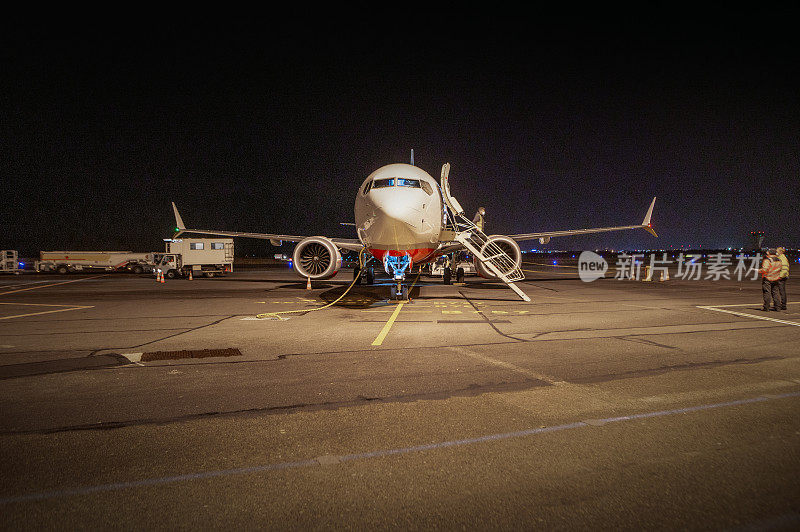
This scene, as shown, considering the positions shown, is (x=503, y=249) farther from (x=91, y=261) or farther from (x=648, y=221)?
(x=91, y=261)

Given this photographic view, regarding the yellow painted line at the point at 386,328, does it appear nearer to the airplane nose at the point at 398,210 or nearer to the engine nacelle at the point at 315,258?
the airplane nose at the point at 398,210

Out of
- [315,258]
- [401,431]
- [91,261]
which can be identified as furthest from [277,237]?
[91,261]

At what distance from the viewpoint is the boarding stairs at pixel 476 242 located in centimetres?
1579

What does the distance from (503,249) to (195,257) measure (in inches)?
968

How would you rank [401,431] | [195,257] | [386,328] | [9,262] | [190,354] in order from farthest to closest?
[9,262], [195,257], [386,328], [190,354], [401,431]

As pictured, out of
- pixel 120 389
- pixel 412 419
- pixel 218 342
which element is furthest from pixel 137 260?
Result: pixel 412 419

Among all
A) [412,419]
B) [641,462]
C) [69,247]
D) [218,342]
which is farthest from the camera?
[69,247]

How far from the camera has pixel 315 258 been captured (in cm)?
1684

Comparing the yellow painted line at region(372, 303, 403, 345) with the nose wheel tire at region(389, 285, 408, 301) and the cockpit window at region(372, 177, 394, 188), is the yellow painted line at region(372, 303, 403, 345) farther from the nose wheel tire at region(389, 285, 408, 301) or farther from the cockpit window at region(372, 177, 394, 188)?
the cockpit window at region(372, 177, 394, 188)

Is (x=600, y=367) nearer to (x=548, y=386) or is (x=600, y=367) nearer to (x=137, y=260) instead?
(x=548, y=386)

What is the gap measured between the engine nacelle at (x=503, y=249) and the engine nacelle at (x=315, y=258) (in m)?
5.62

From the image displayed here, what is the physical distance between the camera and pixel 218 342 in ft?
25.5

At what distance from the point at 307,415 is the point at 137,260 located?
40619 mm

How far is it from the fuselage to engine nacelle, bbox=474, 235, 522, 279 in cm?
240
